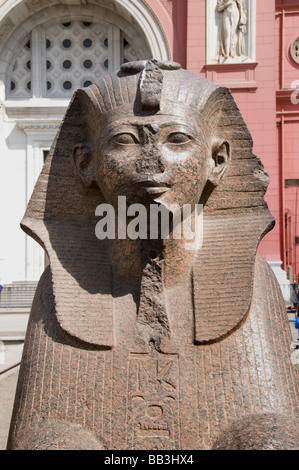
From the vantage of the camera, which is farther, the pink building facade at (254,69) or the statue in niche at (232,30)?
the pink building facade at (254,69)

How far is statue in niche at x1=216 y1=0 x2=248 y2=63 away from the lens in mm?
11188

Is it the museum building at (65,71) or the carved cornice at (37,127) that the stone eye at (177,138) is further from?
the carved cornice at (37,127)

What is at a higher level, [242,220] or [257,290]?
[242,220]

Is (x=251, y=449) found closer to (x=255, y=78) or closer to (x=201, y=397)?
(x=201, y=397)

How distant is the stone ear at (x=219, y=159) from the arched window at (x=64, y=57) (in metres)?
10.6

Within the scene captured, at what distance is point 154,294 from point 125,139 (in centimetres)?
66

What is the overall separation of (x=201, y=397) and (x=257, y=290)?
1.83ft

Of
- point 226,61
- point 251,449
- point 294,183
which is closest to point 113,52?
point 226,61

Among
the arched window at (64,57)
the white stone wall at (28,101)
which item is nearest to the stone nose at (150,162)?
the white stone wall at (28,101)

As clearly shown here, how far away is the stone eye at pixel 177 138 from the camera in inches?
93.2

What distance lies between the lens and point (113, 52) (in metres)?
12.7

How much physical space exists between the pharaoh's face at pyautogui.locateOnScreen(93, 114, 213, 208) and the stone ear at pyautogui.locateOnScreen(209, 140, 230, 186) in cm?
21

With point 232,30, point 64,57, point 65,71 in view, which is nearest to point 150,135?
point 232,30

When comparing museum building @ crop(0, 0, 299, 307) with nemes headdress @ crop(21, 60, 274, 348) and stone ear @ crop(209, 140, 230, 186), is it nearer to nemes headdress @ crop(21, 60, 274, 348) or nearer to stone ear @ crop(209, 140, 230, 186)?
nemes headdress @ crop(21, 60, 274, 348)
